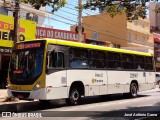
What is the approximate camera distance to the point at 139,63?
22141mm

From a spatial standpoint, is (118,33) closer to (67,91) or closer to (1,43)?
(1,43)

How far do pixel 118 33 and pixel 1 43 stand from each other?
33.9m

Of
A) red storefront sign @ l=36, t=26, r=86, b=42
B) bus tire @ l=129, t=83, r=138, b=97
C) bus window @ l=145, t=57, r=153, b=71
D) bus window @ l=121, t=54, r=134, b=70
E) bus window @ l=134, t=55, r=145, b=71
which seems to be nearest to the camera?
bus window @ l=121, t=54, r=134, b=70

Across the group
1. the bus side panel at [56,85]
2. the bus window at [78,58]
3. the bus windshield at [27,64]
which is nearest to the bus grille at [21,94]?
the bus windshield at [27,64]

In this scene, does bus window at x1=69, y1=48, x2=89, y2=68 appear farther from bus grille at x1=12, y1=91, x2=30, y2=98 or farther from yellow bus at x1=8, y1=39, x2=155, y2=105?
bus grille at x1=12, y1=91, x2=30, y2=98

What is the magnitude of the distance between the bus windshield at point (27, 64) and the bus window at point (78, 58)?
189 centimetres

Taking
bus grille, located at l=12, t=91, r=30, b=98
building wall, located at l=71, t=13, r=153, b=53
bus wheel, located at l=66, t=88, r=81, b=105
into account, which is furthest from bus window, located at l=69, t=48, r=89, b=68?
building wall, located at l=71, t=13, r=153, b=53

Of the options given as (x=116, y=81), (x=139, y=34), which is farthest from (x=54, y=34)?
(x=139, y=34)

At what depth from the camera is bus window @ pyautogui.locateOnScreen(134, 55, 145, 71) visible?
21719 millimetres

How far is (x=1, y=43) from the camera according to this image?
24.8 metres

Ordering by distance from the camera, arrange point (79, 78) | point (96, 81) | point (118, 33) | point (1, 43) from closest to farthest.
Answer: point (79, 78), point (96, 81), point (1, 43), point (118, 33)

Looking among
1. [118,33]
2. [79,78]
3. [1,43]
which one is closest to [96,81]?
[79,78]

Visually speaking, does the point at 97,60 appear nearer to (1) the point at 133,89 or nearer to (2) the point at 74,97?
(2) the point at 74,97

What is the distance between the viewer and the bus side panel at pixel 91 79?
53.1 ft
